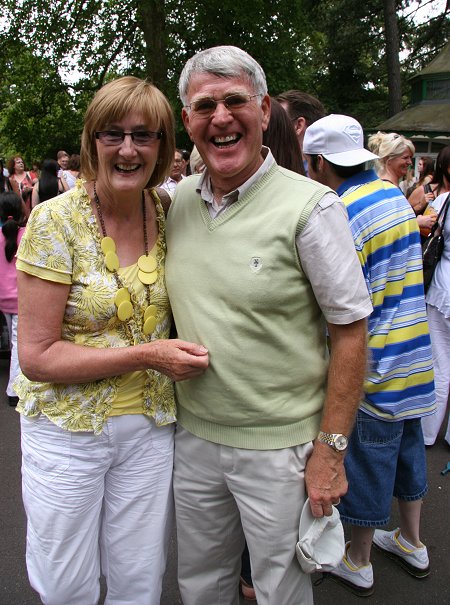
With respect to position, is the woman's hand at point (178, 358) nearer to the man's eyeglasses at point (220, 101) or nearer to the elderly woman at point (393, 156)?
the man's eyeglasses at point (220, 101)

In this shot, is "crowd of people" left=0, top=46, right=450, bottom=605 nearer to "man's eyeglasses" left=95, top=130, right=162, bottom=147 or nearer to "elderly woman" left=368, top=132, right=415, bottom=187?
"man's eyeglasses" left=95, top=130, right=162, bottom=147

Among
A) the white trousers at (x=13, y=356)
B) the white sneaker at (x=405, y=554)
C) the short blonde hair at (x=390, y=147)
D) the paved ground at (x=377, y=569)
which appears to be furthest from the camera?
the white trousers at (x=13, y=356)

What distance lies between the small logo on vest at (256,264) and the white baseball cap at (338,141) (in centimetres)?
97

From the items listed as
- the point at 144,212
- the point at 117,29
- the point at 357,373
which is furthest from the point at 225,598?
the point at 117,29

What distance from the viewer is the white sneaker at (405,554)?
279 cm

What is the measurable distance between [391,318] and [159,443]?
1077 mm

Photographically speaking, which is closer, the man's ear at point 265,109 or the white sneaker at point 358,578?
the man's ear at point 265,109

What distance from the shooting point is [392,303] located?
7.77 feet

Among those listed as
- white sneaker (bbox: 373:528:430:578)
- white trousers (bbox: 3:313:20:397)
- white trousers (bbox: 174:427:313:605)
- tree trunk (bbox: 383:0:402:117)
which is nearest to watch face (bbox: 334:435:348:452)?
white trousers (bbox: 174:427:313:605)

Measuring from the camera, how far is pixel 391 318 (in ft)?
7.75

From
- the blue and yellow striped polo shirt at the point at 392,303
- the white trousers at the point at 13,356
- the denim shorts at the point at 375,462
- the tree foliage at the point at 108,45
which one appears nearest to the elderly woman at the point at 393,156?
the blue and yellow striped polo shirt at the point at 392,303

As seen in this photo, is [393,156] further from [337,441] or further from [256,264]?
[337,441]

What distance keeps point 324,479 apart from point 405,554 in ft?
4.70

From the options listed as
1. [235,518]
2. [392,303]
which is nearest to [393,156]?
[392,303]
